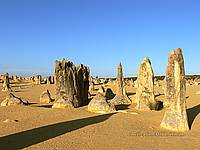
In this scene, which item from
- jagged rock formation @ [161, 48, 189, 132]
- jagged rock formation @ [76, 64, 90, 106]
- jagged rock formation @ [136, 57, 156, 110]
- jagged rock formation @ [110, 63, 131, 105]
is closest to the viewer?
jagged rock formation @ [161, 48, 189, 132]

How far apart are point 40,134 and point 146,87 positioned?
10795 millimetres

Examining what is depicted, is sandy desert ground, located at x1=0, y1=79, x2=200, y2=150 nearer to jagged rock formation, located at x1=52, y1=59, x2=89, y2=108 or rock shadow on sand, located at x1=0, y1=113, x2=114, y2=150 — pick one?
rock shadow on sand, located at x1=0, y1=113, x2=114, y2=150

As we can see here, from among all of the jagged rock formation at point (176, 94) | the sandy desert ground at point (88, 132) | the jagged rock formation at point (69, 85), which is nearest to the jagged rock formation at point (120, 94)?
the jagged rock formation at point (69, 85)

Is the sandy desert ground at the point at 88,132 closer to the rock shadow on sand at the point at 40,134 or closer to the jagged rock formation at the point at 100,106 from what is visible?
the rock shadow on sand at the point at 40,134

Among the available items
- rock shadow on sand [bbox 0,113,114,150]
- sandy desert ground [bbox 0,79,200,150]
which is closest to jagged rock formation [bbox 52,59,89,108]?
sandy desert ground [bbox 0,79,200,150]

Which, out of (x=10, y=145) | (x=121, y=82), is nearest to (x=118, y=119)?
(x=10, y=145)

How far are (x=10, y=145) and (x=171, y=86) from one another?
7683mm

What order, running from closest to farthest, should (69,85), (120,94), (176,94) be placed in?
(176,94) → (69,85) → (120,94)

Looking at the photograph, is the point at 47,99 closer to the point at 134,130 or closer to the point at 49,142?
the point at 134,130

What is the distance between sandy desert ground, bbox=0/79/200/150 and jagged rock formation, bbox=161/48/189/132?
0.46m

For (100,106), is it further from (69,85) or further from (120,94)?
(120,94)

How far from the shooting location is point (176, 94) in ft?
47.3

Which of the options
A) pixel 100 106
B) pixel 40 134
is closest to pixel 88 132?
pixel 40 134

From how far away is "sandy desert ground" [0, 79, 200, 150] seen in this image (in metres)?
10.9
